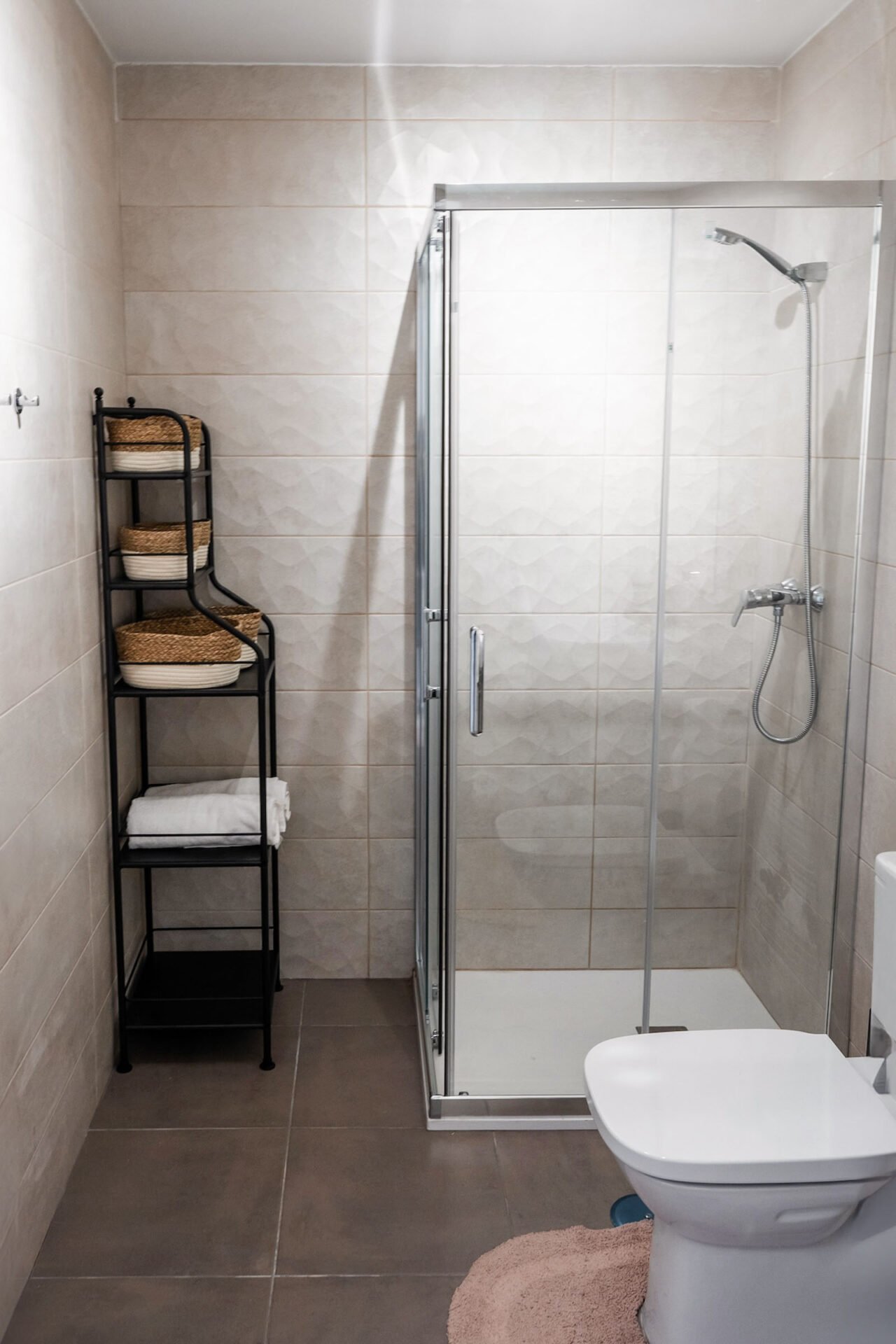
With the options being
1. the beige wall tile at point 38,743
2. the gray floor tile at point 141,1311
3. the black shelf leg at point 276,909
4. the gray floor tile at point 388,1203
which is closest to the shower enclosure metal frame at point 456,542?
the gray floor tile at point 388,1203

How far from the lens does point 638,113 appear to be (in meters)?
2.94

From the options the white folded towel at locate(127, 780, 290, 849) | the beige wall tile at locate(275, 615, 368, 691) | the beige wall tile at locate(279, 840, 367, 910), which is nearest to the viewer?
the white folded towel at locate(127, 780, 290, 849)

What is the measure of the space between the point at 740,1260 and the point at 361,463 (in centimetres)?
209

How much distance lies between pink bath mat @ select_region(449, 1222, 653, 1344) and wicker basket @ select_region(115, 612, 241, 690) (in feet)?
4.65

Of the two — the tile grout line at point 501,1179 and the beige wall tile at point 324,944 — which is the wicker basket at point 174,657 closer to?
the beige wall tile at point 324,944

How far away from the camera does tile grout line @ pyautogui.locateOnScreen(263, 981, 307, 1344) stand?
79.0 inches

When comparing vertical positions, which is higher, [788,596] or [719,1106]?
[788,596]

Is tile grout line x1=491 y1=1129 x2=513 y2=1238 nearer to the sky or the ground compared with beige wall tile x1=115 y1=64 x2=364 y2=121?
nearer to the ground

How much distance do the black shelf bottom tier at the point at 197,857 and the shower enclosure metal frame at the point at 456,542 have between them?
44 cm

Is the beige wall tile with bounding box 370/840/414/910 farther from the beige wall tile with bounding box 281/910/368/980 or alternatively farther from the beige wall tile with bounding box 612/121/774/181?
the beige wall tile with bounding box 612/121/774/181

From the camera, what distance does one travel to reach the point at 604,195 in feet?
7.18

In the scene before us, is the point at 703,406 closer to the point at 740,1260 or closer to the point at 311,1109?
the point at 740,1260

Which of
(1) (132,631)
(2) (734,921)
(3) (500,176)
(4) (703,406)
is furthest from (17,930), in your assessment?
(3) (500,176)

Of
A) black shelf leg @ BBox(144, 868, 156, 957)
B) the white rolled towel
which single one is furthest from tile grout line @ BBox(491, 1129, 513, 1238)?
black shelf leg @ BBox(144, 868, 156, 957)
